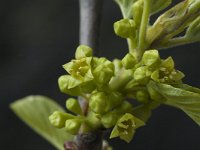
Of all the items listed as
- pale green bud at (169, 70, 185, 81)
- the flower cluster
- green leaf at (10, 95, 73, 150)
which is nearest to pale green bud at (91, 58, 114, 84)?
the flower cluster

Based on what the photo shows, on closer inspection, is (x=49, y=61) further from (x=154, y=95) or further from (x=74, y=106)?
(x=154, y=95)

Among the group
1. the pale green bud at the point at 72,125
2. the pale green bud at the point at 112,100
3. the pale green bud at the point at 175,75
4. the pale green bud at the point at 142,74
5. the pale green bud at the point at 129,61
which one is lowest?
the pale green bud at the point at 72,125

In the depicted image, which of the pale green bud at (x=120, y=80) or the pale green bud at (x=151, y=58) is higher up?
the pale green bud at (x=151, y=58)

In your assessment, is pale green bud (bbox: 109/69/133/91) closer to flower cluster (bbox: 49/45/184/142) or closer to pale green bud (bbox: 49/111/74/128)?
flower cluster (bbox: 49/45/184/142)

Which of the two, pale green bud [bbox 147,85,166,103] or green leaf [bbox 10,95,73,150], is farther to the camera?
green leaf [bbox 10,95,73,150]

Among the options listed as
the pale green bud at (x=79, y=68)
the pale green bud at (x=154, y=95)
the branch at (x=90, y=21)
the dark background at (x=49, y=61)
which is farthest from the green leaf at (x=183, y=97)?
the dark background at (x=49, y=61)

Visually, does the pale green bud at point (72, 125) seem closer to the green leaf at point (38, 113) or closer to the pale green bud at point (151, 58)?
the pale green bud at point (151, 58)

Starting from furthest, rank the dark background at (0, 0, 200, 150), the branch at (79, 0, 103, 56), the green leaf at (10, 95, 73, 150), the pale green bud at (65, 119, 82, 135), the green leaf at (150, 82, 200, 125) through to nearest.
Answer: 1. the dark background at (0, 0, 200, 150)
2. the green leaf at (10, 95, 73, 150)
3. the branch at (79, 0, 103, 56)
4. the pale green bud at (65, 119, 82, 135)
5. the green leaf at (150, 82, 200, 125)
